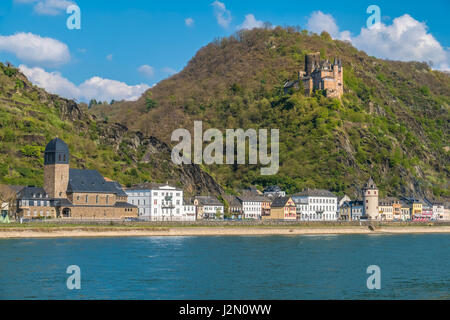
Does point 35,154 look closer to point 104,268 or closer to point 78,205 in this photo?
point 78,205

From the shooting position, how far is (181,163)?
431 ft

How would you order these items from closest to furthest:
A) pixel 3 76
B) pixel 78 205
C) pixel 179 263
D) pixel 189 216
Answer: pixel 179 263, pixel 78 205, pixel 189 216, pixel 3 76

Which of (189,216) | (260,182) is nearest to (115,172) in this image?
(189,216)

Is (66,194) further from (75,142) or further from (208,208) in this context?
(208,208)

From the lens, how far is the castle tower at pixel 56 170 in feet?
303

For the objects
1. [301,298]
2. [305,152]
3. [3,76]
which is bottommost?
[301,298]

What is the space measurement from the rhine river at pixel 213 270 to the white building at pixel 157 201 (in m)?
33.7

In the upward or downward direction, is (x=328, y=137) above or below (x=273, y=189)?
above

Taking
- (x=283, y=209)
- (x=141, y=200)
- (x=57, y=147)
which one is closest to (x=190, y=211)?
(x=141, y=200)

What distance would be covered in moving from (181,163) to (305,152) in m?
35.3

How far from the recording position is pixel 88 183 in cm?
9531

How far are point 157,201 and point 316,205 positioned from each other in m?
39.1

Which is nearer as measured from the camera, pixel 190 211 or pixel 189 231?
pixel 189 231

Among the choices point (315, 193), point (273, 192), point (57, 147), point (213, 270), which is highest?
point (57, 147)
